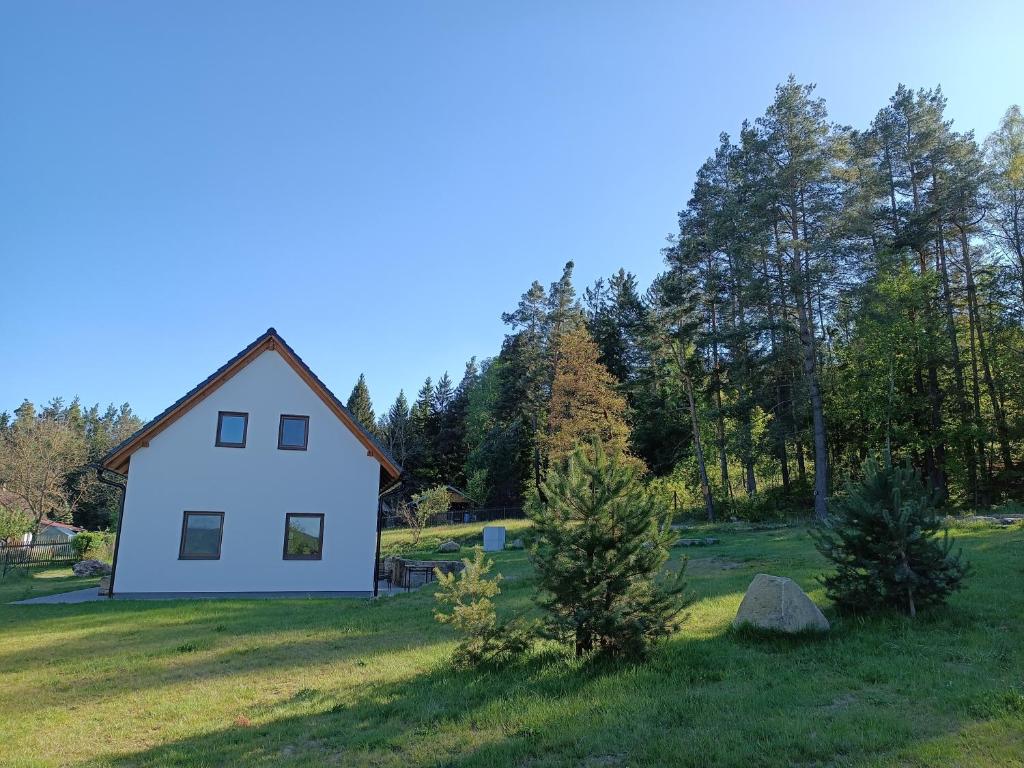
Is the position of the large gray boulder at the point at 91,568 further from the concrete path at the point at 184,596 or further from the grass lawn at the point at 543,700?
the grass lawn at the point at 543,700

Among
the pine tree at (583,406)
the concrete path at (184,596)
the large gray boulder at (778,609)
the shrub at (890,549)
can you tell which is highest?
the pine tree at (583,406)

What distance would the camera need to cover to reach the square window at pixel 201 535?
16.7m

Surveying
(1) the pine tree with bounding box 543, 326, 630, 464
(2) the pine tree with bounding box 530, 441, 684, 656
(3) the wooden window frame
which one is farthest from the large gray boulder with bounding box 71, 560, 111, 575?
(2) the pine tree with bounding box 530, 441, 684, 656

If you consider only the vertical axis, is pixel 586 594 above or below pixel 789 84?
below

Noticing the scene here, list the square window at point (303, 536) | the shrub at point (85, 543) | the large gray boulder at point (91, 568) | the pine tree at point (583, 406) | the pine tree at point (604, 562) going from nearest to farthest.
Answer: the pine tree at point (604, 562), the square window at point (303, 536), the large gray boulder at point (91, 568), the shrub at point (85, 543), the pine tree at point (583, 406)

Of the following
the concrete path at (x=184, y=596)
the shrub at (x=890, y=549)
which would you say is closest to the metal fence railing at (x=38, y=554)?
the concrete path at (x=184, y=596)

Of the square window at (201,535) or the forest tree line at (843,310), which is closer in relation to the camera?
the square window at (201,535)

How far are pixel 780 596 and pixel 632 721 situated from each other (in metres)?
3.42

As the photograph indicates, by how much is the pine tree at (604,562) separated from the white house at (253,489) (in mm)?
11639

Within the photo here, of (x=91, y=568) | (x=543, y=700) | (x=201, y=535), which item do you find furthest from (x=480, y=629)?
(x=91, y=568)

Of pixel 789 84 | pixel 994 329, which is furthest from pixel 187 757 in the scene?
pixel 994 329

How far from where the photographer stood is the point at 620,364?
158 feet

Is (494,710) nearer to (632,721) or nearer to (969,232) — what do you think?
(632,721)

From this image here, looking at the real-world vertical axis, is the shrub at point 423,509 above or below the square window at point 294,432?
below
